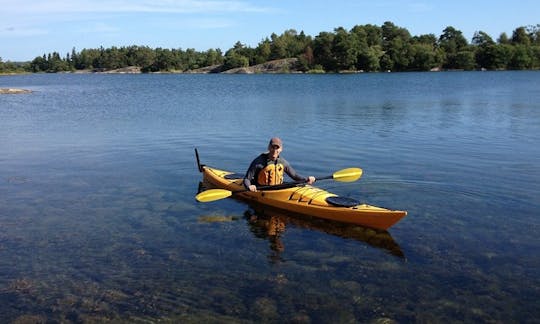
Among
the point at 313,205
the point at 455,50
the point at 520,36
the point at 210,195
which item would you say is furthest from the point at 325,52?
the point at 313,205

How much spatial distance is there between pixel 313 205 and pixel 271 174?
4.16 feet

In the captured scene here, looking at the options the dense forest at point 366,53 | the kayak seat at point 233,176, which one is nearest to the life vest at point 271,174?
the kayak seat at point 233,176

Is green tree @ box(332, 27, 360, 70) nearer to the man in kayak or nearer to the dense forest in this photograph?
the dense forest

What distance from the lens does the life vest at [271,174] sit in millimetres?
10578

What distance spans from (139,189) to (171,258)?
487cm

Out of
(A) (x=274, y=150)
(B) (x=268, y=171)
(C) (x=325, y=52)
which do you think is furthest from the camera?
(C) (x=325, y=52)

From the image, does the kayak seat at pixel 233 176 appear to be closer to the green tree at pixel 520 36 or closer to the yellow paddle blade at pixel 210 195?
the yellow paddle blade at pixel 210 195

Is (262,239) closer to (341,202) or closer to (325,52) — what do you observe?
(341,202)

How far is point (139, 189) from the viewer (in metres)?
12.7

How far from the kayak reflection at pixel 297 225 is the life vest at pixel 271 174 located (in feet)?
2.02

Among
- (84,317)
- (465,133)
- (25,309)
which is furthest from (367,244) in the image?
(465,133)

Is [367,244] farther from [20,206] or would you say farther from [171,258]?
[20,206]

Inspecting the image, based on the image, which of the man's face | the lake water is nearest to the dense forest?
the lake water

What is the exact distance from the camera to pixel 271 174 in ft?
35.0
